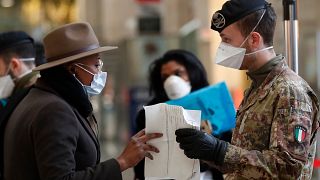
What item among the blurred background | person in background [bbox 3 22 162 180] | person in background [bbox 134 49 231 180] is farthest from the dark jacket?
the blurred background

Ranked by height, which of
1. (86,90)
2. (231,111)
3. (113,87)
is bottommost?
(113,87)

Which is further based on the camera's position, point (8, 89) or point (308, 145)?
point (8, 89)

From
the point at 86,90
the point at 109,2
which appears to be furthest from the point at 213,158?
the point at 109,2

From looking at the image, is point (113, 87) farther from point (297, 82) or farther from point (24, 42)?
point (297, 82)

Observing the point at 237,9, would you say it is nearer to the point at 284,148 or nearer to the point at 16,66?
the point at 284,148

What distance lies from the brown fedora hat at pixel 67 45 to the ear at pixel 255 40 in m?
0.69

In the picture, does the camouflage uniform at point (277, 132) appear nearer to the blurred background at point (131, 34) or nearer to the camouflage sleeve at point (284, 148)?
the camouflage sleeve at point (284, 148)

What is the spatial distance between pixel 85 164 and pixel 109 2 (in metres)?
9.98

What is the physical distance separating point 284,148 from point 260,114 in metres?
0.22

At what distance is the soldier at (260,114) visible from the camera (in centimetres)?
266

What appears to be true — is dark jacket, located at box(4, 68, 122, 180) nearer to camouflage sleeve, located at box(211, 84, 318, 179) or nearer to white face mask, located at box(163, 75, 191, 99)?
camouflage sleeve, located at box(211, 84, 318, 179)

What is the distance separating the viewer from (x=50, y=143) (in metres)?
2.57

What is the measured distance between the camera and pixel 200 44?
451 inches

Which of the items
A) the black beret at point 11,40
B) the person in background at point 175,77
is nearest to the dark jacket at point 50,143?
the person in background at point 175,77
